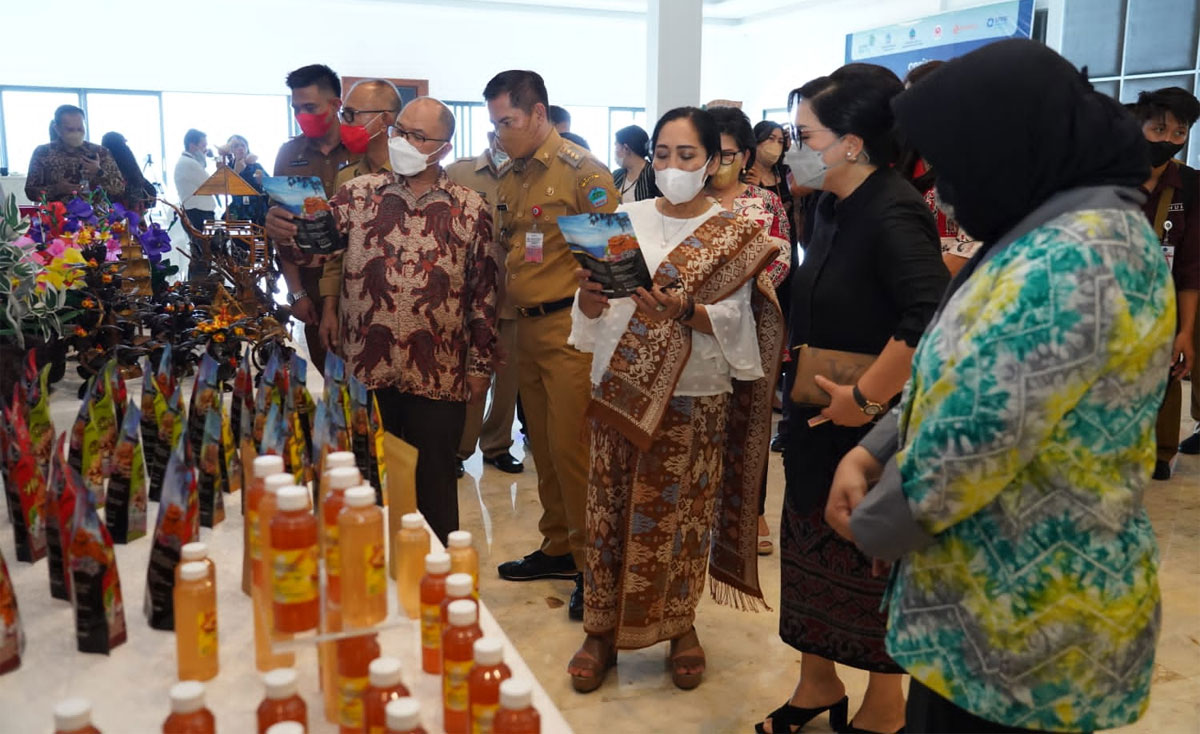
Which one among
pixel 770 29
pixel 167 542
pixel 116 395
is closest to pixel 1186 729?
pixel 167 542

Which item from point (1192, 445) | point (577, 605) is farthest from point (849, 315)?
point (1192, 445)

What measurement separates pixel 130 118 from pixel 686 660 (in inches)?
481

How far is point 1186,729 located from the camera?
2.36 metres

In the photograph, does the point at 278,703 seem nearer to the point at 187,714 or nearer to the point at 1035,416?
the point at 187,714

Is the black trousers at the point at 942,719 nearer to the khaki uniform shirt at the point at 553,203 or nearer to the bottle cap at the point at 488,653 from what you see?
the bottle cap at the point at 488,653

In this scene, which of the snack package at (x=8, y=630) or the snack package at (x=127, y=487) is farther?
the snack package at (x=127, y=487)

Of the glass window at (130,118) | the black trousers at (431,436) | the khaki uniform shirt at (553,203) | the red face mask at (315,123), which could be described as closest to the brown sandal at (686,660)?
the black trousers at (431,436)

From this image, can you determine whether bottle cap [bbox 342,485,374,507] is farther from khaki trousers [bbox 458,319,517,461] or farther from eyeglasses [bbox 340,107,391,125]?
khaki trousers [bbox 458,319,517,461]

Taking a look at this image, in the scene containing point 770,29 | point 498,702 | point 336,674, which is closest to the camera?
point 498,702

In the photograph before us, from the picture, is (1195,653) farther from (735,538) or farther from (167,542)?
(167,542)

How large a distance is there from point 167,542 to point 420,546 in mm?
368

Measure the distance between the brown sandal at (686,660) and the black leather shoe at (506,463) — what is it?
1.93 meters

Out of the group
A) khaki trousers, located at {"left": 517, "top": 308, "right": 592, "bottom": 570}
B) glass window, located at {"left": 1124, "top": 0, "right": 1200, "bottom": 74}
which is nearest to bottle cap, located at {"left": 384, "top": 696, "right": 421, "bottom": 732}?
khaki trousers, located at {"left": 517, "top": 308, "right": 592, "bottom": 570}

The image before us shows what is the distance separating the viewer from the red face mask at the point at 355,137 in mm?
3270
